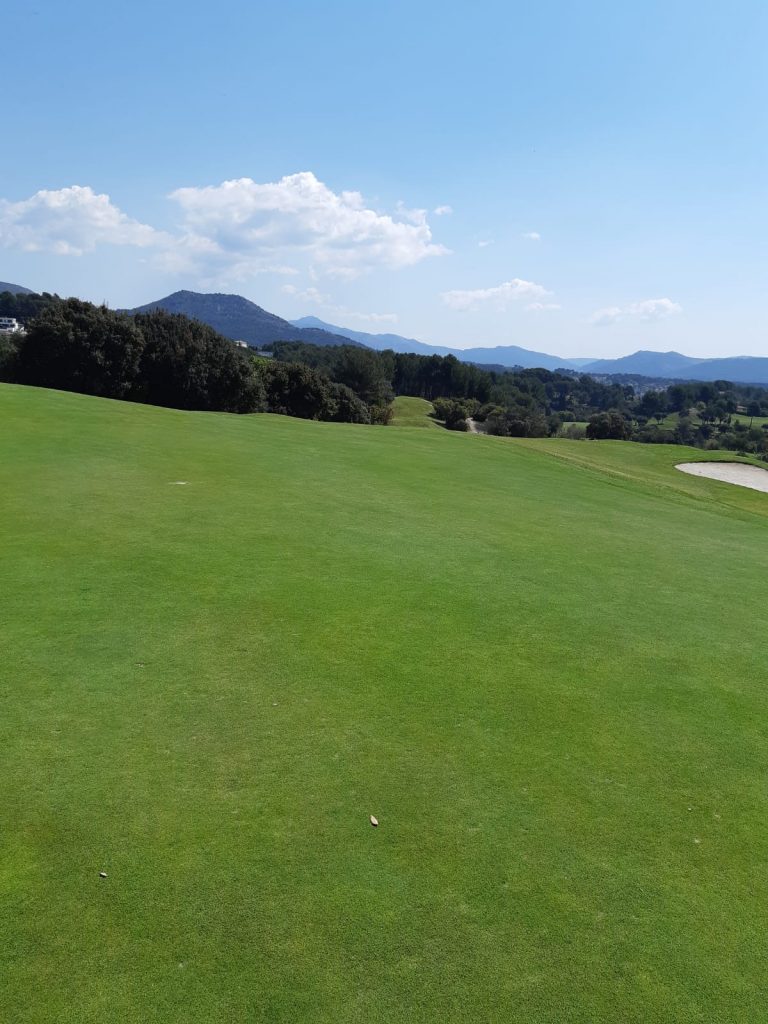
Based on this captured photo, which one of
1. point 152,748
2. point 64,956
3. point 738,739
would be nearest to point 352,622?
point 152,748

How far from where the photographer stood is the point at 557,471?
2802 cm

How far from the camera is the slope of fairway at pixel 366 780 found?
3.94 metres

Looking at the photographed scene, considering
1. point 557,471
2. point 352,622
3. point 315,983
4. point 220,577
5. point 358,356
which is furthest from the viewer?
point 358,356

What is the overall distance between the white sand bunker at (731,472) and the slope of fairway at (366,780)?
32986mm

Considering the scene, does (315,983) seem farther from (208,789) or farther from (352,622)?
(352,622)

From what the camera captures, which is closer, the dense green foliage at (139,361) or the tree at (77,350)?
the tree at (77,350)

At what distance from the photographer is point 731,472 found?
43.4 meters

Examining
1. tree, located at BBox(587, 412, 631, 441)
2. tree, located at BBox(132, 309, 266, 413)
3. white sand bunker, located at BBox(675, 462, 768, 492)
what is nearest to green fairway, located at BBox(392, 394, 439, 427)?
tree, located at BBox(587, 412, 631, 441)

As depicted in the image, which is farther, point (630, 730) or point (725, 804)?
point (630, 730)

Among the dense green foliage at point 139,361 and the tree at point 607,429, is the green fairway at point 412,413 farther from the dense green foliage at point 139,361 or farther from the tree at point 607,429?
the dense green foliage at point 139,361

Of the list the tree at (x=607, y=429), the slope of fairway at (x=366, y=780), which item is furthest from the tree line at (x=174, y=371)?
A: the slope of fairway at (x=366, y=780)

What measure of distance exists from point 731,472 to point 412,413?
201 feet

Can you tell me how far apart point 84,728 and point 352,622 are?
11.0 feet

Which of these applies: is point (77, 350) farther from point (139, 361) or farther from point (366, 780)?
point (366, 780)
